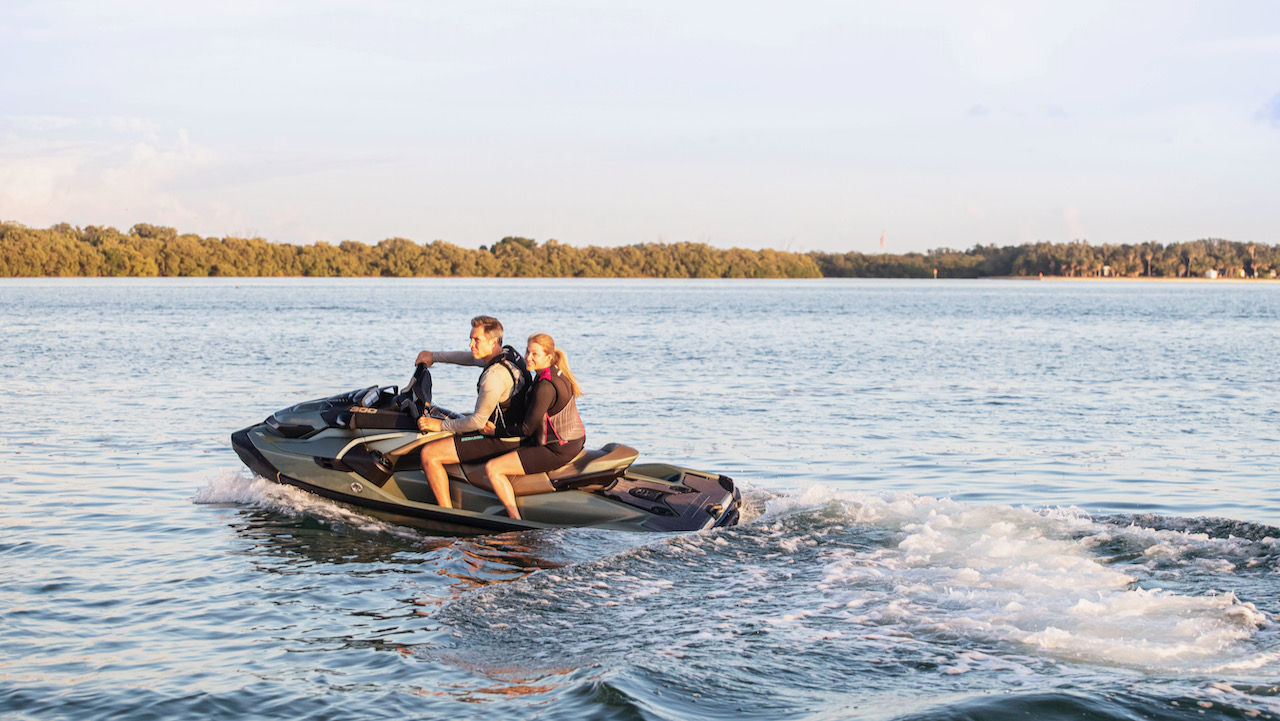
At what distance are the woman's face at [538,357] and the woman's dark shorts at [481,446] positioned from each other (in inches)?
32.8

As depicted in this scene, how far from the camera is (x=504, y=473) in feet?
29.5

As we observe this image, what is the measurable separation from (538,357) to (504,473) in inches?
41.0

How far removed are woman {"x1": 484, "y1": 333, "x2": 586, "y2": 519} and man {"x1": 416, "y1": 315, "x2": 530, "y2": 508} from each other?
0.14 m

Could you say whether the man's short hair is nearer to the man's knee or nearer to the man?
the man

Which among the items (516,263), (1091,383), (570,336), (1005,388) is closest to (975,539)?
(1005,388)

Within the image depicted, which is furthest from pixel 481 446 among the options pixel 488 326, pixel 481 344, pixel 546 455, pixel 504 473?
pixel 488 326

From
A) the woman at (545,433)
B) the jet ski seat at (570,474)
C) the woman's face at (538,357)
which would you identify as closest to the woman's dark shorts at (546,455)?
the woman at (545,433)

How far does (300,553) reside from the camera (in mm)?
8617

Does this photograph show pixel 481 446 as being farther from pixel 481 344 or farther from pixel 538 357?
pixel 538 357

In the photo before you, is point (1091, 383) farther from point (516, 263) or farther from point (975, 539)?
point (516, 263)

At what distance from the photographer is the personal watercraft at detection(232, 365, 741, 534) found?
29.6 ft

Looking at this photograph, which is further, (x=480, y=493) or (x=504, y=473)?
(x=480, y=493)

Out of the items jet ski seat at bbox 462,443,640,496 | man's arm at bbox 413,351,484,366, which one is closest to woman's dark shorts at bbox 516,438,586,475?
jet ski seat at bbox 462,443,640,496

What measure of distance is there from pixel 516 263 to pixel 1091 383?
14371cm
